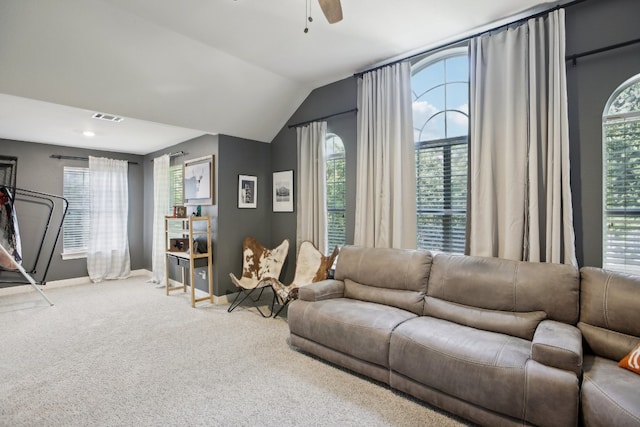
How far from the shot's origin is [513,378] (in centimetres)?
171

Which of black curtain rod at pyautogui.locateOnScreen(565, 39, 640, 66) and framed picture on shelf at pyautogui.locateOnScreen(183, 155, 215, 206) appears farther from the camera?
framed picture on shelf at pyautogui.locateOnScreen(183, 155, 215, 206)

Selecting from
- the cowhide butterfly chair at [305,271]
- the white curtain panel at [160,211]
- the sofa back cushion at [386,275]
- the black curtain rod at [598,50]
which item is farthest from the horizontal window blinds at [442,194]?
the white curtain panel at [160,211]

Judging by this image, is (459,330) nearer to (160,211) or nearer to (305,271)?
(305,271)

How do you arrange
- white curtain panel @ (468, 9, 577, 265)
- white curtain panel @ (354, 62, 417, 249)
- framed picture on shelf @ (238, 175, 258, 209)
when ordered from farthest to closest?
framed picture on shelf @ (238, 175, 258, 209) → white curtain panel @ (354, 62, 417, 249) → white curtain panel @ (468, 9, 577, 265)

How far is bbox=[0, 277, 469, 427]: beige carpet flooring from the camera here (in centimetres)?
201

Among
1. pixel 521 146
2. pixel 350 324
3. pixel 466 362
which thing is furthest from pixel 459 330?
pixel 521 146

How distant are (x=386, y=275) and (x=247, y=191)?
2.57 meters

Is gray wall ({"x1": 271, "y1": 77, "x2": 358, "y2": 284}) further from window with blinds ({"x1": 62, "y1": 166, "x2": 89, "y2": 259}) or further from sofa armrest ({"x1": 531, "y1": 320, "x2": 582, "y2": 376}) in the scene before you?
window with blinds ({"x1": 62, "y1": 166, "x2": 89, "y2": 259})

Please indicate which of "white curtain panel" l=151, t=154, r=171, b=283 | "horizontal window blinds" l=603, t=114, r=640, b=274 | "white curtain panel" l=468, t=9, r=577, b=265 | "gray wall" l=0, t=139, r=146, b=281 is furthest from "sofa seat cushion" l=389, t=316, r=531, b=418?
"gray wall" l=0, t=139, r=146, b=281

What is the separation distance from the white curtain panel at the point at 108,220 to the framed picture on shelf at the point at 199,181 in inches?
72.0

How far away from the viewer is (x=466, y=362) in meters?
1.87

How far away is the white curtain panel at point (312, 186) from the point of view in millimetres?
4047

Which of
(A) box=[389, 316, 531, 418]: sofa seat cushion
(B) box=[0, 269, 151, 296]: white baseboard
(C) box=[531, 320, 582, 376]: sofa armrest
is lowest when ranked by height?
(B) box=[0, 269, 151, 296]: white baseboard

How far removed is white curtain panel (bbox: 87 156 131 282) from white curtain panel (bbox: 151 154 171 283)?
900 mm
